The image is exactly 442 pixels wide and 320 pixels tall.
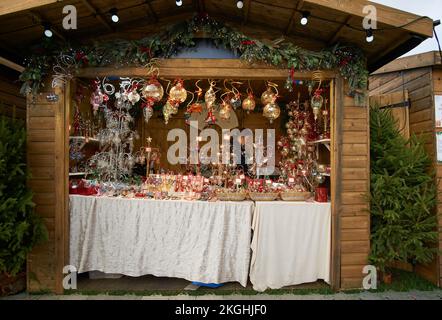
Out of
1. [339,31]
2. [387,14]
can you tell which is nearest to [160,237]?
[339,31]

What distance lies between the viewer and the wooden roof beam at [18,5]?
96.3 inches

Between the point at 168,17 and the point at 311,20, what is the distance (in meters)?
1.67

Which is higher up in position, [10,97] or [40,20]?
[40,20]

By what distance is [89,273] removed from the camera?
3297mm

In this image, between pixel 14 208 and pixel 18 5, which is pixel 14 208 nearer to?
pixel 14 208

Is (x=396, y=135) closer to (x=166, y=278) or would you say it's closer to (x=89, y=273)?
(x=166, y=278)

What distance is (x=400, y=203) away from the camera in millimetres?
2990

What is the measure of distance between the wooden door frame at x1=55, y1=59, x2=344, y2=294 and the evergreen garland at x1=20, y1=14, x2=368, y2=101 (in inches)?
3.1

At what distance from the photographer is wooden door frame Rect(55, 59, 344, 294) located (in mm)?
2969

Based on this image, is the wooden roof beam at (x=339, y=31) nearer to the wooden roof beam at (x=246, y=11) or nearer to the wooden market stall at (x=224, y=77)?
the wooden market stall at (x=224, y=77)

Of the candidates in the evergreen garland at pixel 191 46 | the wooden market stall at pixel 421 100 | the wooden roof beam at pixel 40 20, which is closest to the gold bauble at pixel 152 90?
the evergreen garland at pixel 191 46

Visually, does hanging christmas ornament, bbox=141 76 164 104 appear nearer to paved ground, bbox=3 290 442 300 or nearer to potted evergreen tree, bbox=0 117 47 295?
potted evergreen tree, bbox=0 117 47 295

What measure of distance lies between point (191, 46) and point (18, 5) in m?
1.68

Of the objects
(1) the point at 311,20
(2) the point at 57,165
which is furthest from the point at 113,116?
(1) the point at 311,20
